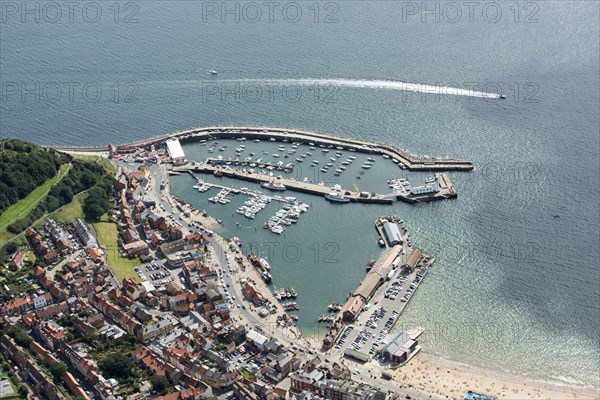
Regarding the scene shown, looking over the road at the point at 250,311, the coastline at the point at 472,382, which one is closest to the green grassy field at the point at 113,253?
the road at the point at 250,311

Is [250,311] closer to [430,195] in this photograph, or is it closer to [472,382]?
[472,382]

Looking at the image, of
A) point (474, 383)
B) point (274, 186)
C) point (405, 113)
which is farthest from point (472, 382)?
point (405, 113)

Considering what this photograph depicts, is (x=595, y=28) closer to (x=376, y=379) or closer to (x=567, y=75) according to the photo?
(x=567, y=75)

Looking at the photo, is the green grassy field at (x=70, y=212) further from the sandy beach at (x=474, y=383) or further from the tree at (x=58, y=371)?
the sandy beach at (x=474, y=383)

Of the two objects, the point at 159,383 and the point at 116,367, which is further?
the point at 116,367

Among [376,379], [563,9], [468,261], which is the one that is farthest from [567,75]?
[376,379]
